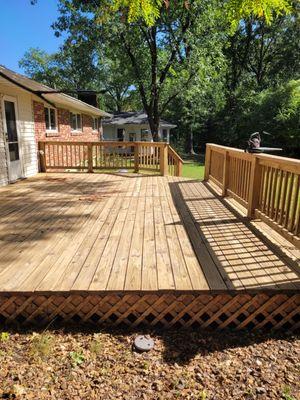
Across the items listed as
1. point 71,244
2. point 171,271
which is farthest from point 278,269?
point 71,244

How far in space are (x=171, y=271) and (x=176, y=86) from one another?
15.2 metres

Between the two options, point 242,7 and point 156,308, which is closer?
point 156,308

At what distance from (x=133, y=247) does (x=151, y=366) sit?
1.53 m

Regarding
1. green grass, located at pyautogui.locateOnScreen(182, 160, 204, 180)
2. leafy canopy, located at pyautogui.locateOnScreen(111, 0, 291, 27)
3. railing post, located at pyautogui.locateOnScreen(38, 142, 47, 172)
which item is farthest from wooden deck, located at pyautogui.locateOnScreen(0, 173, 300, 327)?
green grass, located at pyautogui.locateOnScreen(182, 160, 204, 180)

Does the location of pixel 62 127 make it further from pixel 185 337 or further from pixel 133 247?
pixel 185 337

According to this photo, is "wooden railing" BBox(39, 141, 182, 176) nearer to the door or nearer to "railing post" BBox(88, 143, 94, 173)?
"railing post" BBox(88, 143, 94, 173)

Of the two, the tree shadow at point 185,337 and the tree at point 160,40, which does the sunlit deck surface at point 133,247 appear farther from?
the tree at point 160,40

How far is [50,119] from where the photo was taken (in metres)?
11.3

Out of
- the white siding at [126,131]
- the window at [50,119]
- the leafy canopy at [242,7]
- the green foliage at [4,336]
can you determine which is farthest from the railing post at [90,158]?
the white siding at [126,131]

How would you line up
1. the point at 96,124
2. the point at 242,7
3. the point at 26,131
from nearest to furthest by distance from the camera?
the point at 242,7 < the point at 26,131 < the point at 96,124

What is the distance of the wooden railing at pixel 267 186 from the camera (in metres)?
3.28

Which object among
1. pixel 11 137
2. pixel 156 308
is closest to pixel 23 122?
pixel 11 137

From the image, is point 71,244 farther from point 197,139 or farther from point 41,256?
point 197,139

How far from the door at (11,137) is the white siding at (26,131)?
0.18m
